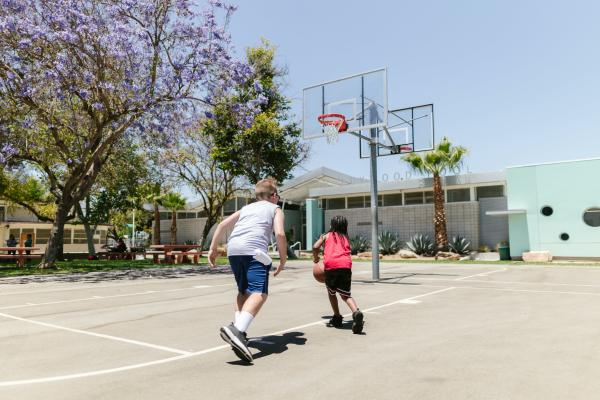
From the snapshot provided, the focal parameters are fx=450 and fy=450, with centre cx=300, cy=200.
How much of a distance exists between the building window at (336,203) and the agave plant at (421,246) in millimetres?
7871

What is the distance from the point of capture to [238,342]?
13.7 ft

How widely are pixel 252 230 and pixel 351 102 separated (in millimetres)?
11134

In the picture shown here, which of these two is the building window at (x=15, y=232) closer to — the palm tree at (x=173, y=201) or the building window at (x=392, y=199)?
the palm tree at (x=173, y=201)

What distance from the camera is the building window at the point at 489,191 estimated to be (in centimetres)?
2869

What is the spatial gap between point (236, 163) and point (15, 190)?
14.3m

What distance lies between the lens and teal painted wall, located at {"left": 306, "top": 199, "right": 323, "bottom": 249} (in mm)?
35500

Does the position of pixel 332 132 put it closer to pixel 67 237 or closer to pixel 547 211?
pixel 547 211

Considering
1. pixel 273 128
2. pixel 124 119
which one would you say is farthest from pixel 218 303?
pixel 273 128

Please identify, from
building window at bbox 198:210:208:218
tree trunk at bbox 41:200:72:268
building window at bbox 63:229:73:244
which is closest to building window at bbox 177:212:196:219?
building window at bbox 198:210:208:218

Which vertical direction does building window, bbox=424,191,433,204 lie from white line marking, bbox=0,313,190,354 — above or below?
above

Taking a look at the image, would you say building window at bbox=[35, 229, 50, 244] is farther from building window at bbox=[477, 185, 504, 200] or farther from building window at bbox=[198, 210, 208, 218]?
building window at bbox=[477, 185, 504, 200]

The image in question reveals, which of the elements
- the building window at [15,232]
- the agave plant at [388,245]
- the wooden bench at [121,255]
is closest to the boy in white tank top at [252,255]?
the wooden bench at [121,255]

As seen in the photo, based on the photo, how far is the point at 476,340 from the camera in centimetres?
525

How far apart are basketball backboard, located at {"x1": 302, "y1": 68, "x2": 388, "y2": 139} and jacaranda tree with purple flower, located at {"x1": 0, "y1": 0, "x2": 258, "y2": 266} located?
400cm
